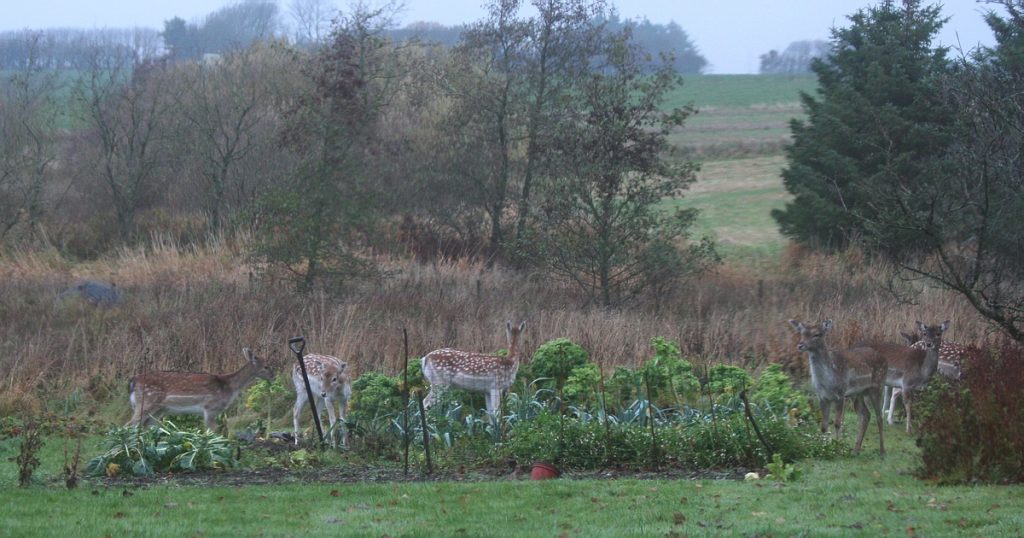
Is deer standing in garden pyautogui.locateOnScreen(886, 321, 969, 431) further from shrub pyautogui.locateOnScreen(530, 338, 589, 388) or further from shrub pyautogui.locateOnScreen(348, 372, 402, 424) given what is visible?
shrub pyautogui.locateOnScreen(348, 372, 402, 424)

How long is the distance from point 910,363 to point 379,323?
9309mm

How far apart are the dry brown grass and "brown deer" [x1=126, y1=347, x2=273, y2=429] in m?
3.87

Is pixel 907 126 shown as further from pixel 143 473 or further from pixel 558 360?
pixel 143 473

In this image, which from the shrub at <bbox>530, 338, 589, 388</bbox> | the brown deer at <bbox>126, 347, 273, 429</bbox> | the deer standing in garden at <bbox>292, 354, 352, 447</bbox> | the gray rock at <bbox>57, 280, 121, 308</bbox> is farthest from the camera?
the gray rock at <bbox>57, 280, 121, 308</bbox>

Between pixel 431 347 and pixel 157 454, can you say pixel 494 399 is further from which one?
pixel 431 347

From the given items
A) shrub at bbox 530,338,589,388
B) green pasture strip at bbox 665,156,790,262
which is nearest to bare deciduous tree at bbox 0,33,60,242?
green pasture strip at bbox 665,156,790,262

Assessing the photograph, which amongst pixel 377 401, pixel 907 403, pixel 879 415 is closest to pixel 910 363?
pixel 907 403

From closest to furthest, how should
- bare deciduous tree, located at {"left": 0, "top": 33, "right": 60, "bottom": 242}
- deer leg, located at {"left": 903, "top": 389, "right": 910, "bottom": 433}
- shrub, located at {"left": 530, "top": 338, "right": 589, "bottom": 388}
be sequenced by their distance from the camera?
Answer: deer leg, located at {"left": 903, "top": 389, "right": 910, "bottom": 433} → shrub, located at {"left": 530, "top": 338, "right": 589, "bottom": 388} → bare deciduous tree, located at {"left": 0, "top": 33, "right": 60, "bottom": 242}

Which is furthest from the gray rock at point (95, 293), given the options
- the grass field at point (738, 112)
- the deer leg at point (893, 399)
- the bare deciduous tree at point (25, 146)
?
the grass field at point (738, 112)

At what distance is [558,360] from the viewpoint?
1736 cm

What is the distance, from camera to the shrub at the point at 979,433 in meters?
11.3

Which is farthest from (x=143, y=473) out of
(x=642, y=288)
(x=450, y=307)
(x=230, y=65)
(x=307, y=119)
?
(x=230, y=65)

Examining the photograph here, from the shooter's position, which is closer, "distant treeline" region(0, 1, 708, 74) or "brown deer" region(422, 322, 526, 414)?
"brown deer" region(422, 322, 526, 414)

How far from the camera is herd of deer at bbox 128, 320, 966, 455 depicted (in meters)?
14.8
